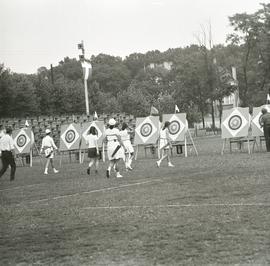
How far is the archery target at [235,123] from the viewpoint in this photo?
2795 cm

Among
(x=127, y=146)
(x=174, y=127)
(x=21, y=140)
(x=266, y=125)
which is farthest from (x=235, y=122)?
(x=21, y=140)

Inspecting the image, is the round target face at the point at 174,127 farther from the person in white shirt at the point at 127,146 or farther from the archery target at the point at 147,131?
the person in white shirt at the point at 127,146

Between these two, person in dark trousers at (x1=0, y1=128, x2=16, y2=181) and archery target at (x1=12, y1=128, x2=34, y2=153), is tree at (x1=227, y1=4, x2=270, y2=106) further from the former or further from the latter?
person in dark trousers at (x1=0, y1=128, x2=16, y2=181)

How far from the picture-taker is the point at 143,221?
1054 cm

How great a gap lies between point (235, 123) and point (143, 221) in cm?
1865

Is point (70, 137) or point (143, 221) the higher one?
point (70, 137)

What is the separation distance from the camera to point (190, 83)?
60.9 meters

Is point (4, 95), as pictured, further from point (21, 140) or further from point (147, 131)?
point (147, 131)

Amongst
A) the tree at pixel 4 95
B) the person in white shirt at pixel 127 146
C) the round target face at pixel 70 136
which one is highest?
the tree at pixel 4 95

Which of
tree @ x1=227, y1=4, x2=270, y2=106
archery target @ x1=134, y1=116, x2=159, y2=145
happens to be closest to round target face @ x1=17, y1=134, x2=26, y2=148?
archery target @ x1=134, y1=116, x2=159, y2=145

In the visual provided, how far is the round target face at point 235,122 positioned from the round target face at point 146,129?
416 cm

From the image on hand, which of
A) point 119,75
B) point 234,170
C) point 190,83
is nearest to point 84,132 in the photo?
point 234,170

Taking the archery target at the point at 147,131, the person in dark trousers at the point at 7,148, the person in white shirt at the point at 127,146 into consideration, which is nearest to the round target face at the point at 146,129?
the archery target at the point at 147,131

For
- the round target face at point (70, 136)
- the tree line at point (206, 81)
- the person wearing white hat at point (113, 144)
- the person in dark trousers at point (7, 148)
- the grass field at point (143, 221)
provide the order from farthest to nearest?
the tree line at point (206, 81), the round target face at point (70, 136), the person in dark trousers at point (7, 148), the person wearing white hat at point (113, 144), the grass field at point (143, 221)
